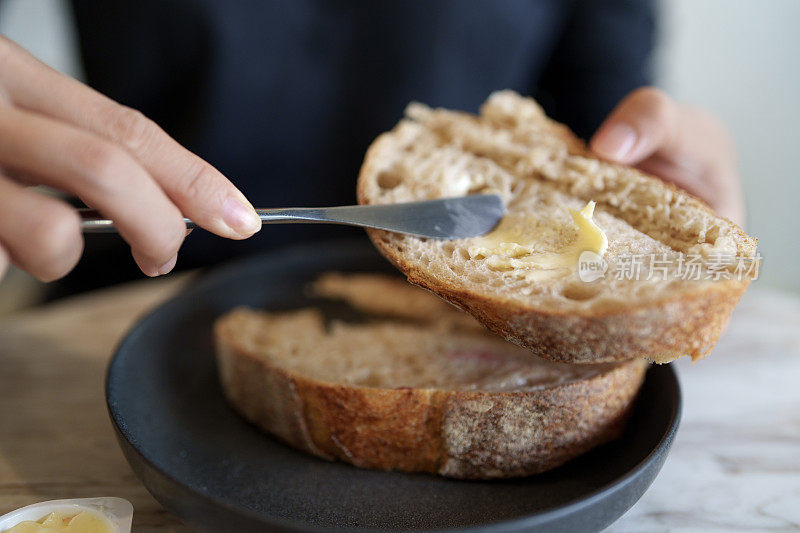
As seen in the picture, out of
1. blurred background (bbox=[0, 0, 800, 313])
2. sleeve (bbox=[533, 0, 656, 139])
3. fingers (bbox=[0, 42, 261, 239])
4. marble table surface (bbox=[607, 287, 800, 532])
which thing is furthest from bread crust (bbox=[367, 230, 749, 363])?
blurred background (bbox=[0, 0, 800, 313])

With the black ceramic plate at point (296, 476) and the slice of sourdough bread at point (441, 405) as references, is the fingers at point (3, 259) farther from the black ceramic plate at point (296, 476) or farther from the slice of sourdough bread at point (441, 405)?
the slice of sourdough bread at point (441, 405)

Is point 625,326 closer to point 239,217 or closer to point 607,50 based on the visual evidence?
point 239,217

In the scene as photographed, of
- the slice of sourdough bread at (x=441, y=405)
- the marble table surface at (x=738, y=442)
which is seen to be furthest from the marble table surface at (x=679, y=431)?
the slice of sourdough bread at (x=441, y=405)

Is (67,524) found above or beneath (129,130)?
beneath

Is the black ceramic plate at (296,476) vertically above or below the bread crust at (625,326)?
below

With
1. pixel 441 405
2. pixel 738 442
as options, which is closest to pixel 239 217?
pixel 441 405

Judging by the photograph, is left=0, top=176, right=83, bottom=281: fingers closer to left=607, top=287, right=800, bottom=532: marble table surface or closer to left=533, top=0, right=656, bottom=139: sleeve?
left=607, top=287, right=800, bottom=532: marble table surface

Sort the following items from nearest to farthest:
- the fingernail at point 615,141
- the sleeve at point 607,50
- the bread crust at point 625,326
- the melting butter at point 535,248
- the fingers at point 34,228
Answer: the fingers at point 34,228 < the bread crust at point 625,326 < the melting butter at point 535,248 < the fingernail at point 615,141 < the sleeve at point 607,50
